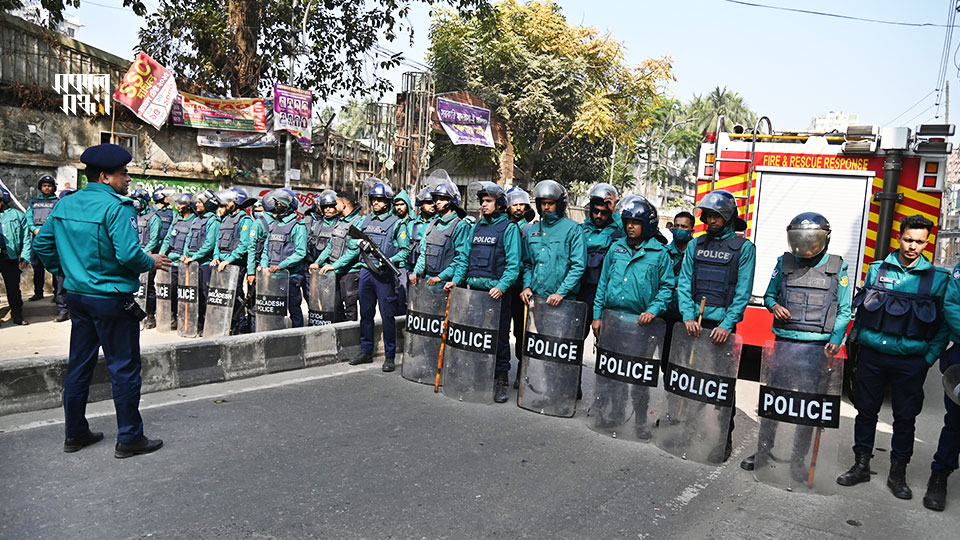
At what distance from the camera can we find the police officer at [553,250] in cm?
624

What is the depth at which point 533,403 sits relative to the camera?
618cm

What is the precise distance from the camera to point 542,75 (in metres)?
30.1

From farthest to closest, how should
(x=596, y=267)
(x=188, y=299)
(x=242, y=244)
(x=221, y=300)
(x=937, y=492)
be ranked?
(x=188, y=299) < (x=242, y=244) < (x=221, y=300) < (x=596, y=267) < (x=937, y=492)

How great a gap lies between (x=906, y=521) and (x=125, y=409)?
16.9 ft

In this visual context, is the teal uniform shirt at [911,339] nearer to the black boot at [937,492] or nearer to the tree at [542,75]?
the black boot at [937,492]

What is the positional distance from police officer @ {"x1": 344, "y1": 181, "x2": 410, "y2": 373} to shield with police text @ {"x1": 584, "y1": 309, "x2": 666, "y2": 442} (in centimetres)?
273

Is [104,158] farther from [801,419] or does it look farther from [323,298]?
[801,419]

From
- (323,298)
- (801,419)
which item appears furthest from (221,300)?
(801,419)

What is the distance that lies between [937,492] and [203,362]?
20.3 feet

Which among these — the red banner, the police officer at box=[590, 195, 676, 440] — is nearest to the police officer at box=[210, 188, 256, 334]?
the police officer at box=[590, 195, 676, 440]

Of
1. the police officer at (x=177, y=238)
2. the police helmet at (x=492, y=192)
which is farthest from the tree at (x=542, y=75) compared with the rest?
the police helmet at (x=492, y=192)

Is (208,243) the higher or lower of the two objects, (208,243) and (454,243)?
the lower

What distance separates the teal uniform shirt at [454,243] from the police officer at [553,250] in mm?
697

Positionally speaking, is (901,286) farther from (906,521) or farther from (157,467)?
(157,467)
